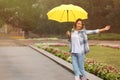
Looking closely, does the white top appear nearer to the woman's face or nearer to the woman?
the woman

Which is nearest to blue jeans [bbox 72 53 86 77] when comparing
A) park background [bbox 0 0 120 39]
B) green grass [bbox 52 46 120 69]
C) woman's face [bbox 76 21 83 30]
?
woman's face [bbox 76 21 83 30]

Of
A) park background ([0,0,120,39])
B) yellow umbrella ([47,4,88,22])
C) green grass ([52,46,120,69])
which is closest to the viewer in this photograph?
yellow umbrella ([47,4,88,22])

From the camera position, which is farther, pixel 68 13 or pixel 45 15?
pixel 45 15

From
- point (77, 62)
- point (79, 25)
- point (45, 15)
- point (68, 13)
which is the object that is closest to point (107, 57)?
point (68, 13)

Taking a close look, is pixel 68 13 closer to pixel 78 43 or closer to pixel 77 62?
pixel 78 43

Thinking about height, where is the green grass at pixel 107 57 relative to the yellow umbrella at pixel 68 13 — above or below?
below

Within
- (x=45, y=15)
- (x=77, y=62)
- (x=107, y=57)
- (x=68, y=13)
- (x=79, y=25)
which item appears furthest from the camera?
(x=45, y=15)

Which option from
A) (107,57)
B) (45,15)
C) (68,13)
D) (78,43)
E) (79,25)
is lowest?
(107,57)

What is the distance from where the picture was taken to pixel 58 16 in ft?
41.4

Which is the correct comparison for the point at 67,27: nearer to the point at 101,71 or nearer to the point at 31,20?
the point at 31,20

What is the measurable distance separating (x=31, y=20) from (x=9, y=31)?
20.0 m

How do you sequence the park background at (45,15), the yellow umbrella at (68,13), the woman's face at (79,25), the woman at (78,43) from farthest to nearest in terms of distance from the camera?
the park background at (45,15), the yellow umbrella at (68,13), the woman at (78,43), the woman's face at (79,25)

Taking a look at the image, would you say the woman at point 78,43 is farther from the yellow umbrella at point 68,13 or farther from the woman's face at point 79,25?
the yellow umbrella at point 68,13

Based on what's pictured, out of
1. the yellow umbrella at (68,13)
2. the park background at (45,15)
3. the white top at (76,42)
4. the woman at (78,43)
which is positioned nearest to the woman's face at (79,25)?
the woman at (78,43)
